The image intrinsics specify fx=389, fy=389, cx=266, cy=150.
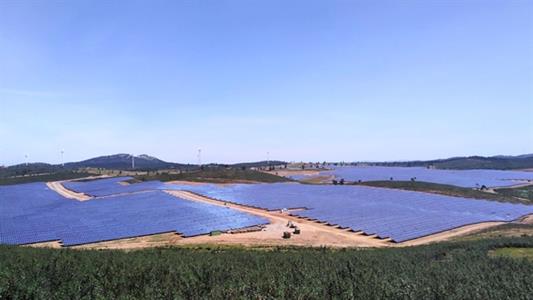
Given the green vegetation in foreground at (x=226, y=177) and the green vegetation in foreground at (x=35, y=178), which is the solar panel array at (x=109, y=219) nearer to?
the green vegetation in foreground at (x=226, y=177)

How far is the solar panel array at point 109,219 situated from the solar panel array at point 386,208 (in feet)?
44.5

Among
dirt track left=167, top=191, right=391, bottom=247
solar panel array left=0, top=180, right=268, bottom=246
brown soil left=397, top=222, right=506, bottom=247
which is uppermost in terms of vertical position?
solar panel array left=0, top=180, right=268, bottom=246

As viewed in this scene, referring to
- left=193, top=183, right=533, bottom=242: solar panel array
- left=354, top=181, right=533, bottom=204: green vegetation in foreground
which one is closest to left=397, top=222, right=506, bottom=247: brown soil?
left=193, top=183, right=533, bottom=242: solar panel array

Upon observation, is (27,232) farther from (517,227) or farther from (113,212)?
(517,227)

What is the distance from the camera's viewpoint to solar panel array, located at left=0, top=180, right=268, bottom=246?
5356cm

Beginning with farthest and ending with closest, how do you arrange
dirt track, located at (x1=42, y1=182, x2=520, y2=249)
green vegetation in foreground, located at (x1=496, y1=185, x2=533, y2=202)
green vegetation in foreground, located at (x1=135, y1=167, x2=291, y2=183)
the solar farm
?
green vegetation in foreground, located at (x1=135, y1=167, x2=291, y2=183) → green vegetation in foreground, located at (x1=496, y1=185, x2=533, y2=202) → the solar farm → dirt track, located at (x1=42, y1=182, x2=520, y2=249)

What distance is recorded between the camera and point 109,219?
64.9m

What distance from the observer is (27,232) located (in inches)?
2206

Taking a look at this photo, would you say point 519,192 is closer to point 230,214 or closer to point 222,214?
point 230,214

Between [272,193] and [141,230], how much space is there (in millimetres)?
51287

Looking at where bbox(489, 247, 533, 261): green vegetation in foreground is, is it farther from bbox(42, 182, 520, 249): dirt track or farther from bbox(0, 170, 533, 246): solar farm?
bbox(0, 170, 533, 246): solar farm

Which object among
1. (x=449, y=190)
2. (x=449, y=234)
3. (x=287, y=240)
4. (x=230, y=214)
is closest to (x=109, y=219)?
(x=230, y=214)

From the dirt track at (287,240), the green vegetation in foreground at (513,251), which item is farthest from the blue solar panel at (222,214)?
the green vegetation in foreground at (513,251)

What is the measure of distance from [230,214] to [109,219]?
20394mm
